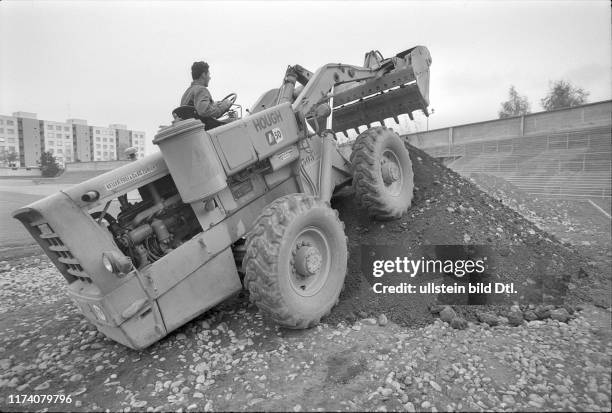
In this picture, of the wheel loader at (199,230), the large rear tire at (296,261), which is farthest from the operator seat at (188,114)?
the large rear tire at (296,261)

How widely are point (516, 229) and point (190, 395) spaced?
523 centimetres

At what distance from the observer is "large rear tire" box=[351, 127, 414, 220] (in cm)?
526

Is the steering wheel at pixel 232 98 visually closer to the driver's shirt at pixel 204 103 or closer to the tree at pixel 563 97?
the driver's shirt at pixel 204 103

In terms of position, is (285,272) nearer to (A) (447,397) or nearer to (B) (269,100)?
(A) (447,397)

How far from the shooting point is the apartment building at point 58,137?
76375mm

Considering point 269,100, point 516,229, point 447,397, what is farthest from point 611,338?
point 269,100

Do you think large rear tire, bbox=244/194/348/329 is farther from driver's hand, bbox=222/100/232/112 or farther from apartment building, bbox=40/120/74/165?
apartment building, bbox=40/120/74/165

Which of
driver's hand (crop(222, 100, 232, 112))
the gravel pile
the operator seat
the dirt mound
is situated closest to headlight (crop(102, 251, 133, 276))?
the operator seat

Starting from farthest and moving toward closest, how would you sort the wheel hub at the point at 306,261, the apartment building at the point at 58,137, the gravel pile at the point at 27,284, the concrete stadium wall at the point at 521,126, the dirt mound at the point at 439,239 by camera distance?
the apartment building at the point at 58,137, the concrete stadium wall at the point at 521,126, the gravel pile at the point at 27,284, the dirt mound at the point at 439,239, the wheel hub at the point at 306,261

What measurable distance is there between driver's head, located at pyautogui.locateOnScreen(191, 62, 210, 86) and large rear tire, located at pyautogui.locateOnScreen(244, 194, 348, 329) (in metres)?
1.74

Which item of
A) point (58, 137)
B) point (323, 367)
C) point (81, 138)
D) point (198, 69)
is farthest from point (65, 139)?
point (323, 367)

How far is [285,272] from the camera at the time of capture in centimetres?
365

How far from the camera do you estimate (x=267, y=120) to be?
4348mm

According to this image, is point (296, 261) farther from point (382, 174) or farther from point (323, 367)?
point (382, 174)
